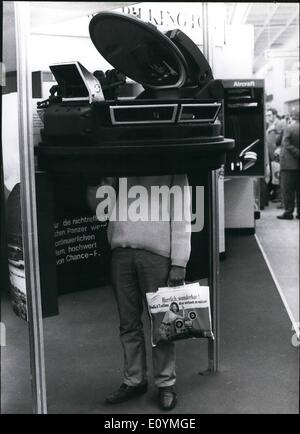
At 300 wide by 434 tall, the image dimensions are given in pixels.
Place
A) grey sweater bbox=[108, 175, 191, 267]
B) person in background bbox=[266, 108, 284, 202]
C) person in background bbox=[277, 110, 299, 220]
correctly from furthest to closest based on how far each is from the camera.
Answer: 1. person in background bbox=[266, 108, 284, 202]
2. person in background bbox=[277, 110, 299, 220]
3. grey sweater bbox=[108, 175, 191, 267]

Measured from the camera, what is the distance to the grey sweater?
7.93ft

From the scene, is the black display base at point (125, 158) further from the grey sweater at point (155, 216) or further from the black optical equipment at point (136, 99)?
the grey sweater at point (155, 216)

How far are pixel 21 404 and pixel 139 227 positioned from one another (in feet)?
2.98

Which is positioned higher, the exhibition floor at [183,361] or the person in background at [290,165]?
the person in background at [290,165]

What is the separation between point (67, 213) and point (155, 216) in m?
0.58

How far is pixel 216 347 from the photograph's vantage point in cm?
295

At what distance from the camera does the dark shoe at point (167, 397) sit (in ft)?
8.26

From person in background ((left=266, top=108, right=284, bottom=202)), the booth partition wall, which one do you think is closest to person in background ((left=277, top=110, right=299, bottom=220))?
person in background ((left=266, top=108, right=284, bottom=202))

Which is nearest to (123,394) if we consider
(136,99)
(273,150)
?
(136,99)

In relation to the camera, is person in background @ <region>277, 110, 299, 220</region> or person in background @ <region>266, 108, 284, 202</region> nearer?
person in background @ <region>277, 110, 299, 220</region>

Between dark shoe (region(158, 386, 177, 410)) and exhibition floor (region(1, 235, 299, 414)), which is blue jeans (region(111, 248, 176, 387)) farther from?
exhibition floor (region(1, 235, 299, 414))

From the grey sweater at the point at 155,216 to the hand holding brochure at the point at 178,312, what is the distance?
0.13m

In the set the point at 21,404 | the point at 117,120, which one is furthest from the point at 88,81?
the point at 21,404

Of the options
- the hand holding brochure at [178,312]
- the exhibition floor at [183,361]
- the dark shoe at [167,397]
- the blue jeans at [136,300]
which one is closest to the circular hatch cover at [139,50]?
the blue jeans at [136,300]
